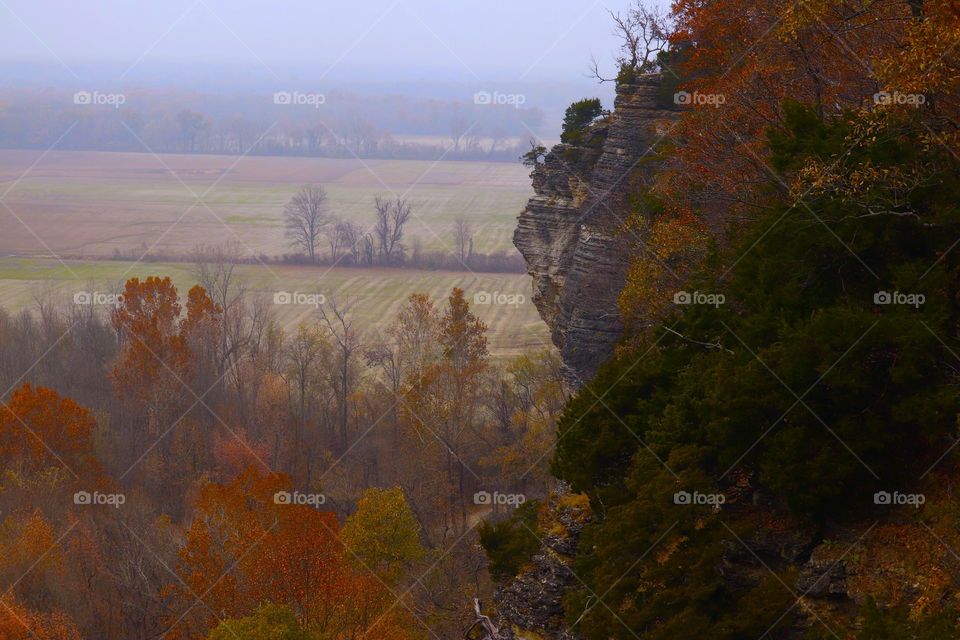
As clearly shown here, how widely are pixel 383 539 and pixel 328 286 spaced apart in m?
52.7

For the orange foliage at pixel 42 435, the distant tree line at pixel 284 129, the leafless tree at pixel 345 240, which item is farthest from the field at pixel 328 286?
the distant tree line at pixel 284 129

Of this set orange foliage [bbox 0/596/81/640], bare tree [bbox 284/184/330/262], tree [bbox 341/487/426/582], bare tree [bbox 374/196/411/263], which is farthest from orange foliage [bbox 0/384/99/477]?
bare tree [bbox 284/184/330/262]

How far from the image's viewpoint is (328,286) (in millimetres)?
83125

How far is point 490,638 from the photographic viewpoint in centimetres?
1628

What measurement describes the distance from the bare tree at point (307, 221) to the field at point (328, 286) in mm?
5514

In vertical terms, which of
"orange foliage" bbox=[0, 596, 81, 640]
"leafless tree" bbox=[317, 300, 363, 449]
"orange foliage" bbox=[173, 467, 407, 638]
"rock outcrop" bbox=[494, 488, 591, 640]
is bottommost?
"orange foliage" bbox=[0, 596, 81, 640]

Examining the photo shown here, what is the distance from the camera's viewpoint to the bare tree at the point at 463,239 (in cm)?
9162

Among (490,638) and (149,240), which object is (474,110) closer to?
(149,240)

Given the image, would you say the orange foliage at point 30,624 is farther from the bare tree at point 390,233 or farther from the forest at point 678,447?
the bare tree at point 390,233

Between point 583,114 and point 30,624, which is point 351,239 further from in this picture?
point 30,624

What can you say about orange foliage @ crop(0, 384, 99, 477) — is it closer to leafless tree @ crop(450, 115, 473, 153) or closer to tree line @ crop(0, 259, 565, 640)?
Answer: tree line @ crop(0, 259, 565, 640)

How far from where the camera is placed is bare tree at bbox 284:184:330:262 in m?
96.6

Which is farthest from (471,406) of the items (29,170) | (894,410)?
(29,170)

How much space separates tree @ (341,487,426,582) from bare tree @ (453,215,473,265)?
189 ft
